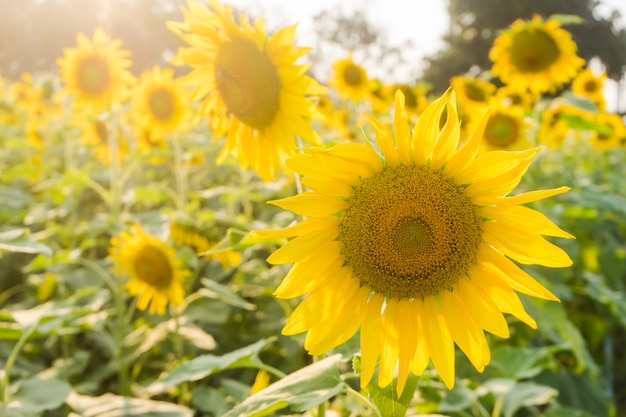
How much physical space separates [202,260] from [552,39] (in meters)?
2.57

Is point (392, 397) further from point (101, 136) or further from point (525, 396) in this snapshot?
point (101, 136)

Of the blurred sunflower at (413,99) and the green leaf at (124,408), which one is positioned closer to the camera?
the green leaf at (124,408)

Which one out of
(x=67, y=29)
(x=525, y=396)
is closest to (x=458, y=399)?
(x=525, y=396)

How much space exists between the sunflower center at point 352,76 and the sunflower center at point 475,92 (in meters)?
1.40

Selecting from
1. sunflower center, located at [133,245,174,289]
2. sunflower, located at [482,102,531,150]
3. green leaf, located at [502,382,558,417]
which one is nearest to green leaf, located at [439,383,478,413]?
green leaf, located at [502,382,558,417]

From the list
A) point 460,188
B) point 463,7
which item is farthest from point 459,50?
point 460,188

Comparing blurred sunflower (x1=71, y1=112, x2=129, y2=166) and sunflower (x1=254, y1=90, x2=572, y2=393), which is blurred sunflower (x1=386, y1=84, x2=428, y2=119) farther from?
sunflower (x1=254, y1=90, x2=572, y2=393)

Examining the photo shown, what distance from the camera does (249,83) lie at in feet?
5.78

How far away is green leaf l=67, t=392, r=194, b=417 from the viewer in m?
1.72

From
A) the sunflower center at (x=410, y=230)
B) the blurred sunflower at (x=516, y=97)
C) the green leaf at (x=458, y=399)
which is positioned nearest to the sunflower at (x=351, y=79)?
the blurred sunflower at (x=516, y=97)

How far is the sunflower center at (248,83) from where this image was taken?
1.75 m

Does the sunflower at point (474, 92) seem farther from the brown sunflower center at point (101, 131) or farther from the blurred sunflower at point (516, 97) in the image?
the brown sunflower center at point (101, 131)

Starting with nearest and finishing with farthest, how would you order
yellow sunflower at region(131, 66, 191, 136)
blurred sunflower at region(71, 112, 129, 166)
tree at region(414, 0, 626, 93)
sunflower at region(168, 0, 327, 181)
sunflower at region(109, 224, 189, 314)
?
sunflower at region(168, 0, 327, 181)
sunflower at region(109, 224, 189, 314)
yellow sunflower at region(131, 66, 191, 136)
blurred sunflower at region(71, 112, 129, 166)
tree at region(414, 0, 626, 93)

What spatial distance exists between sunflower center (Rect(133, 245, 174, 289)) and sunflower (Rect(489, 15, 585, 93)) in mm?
2438
